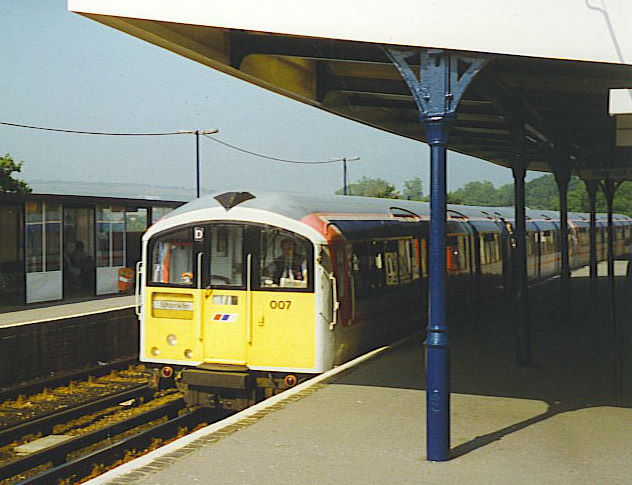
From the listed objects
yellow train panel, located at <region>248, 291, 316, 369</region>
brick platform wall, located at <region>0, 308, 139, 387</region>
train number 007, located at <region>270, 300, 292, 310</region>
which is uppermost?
train number 007, located at <region>270, 300, 292, 310</region>

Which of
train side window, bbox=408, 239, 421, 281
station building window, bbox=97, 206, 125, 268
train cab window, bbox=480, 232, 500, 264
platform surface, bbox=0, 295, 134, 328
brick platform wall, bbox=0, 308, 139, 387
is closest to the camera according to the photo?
brick platform wall, bbox=0, 308, 139, 387

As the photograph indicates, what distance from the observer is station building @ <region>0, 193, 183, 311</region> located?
65.2ft

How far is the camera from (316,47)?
29.9 ft

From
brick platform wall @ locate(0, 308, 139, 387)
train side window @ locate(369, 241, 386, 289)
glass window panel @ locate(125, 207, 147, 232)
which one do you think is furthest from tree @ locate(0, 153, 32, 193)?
train side window @ locate(369, 241, 386, 289)

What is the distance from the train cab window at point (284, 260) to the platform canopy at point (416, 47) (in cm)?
204

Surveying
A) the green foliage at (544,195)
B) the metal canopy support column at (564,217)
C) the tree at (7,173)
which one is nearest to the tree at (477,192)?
the green foliage at (544,195)

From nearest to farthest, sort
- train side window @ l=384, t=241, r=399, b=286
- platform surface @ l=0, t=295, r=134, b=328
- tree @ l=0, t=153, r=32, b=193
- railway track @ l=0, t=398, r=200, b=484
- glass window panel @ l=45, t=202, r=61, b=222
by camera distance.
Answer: railway track @ l=0, t=398, r=200, b=484, train side window @ l=384, t=241, r=399, b=286, platform surface @ l=0, t=295, r=134, b=328, glass window panel @ l=45, t=202, r=61, b=222, tree @ l=0, t=153, r=32, b=193

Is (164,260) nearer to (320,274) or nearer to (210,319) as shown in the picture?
(210,319)

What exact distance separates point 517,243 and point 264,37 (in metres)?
4.29

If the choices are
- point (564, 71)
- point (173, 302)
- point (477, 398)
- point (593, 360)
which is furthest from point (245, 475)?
point (593, 360)

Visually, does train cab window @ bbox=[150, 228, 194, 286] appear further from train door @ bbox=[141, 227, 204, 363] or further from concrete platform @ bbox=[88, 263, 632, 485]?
concrete platform @ bbox=[88, 263, 632, 485]

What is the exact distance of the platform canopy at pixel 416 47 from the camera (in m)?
6.86

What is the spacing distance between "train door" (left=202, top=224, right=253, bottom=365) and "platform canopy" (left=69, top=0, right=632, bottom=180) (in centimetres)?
203

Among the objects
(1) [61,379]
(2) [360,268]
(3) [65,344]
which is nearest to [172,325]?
(2) [360,268]
